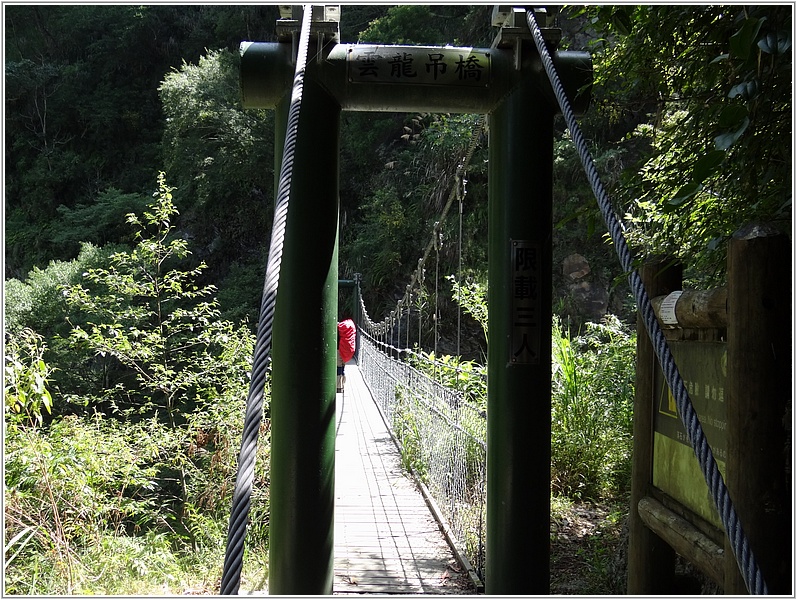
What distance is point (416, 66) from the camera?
1624 millimetres

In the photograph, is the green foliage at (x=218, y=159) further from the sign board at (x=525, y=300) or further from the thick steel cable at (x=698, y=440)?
the thick steel cable at (x=698, y=440)

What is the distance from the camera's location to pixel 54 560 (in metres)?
2.45

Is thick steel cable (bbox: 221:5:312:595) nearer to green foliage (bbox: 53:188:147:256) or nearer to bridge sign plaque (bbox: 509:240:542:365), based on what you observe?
bridge sign plaque (bbox: 509:240:542:365)

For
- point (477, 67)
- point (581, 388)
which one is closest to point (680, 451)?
point (477, 67)

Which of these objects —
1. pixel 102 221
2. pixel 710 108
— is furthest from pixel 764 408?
pixel 102 221

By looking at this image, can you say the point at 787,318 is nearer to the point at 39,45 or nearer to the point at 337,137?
the point at 337,137

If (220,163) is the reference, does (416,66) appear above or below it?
below

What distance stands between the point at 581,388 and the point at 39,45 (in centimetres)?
1818

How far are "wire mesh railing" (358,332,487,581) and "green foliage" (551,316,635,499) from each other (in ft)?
1.21

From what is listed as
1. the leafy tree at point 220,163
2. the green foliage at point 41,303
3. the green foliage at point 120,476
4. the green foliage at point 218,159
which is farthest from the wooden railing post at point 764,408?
the green foliage at point 218,159

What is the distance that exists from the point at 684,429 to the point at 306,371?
0.79 metres

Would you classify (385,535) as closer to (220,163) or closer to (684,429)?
(684,429)

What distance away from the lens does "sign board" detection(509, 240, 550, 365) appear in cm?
162

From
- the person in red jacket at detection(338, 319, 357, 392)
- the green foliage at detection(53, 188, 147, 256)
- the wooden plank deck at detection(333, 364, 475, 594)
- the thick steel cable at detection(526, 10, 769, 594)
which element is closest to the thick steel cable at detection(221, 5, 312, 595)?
the thick steel cable at detection(526, 10, 769, 594)
